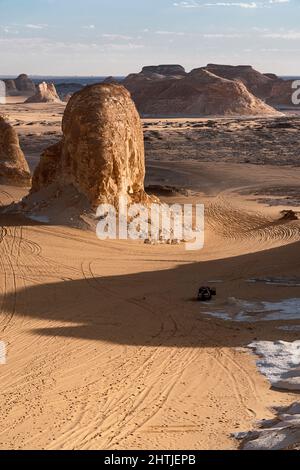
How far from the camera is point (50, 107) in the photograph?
245ft

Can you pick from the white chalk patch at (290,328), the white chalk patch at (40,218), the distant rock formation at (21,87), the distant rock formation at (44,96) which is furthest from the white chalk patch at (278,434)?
the distant rock formation at (21,87)

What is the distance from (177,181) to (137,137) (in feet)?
32.6

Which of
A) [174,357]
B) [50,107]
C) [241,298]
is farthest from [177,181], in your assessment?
[50,107]

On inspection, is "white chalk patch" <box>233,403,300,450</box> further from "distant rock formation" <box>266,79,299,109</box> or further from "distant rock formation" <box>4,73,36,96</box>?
"distant rock formation" <box>4,73,36,96</box>

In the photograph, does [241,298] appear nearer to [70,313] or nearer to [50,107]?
[70,313]

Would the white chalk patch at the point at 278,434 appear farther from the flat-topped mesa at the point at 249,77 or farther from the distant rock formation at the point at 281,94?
the flat-topped mesa at the point at 249,77

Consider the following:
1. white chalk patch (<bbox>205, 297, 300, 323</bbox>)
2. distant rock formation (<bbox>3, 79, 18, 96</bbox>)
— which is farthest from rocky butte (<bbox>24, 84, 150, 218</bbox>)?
distant rock formation (<bbox>3, 79, 18, 96</bbox>)

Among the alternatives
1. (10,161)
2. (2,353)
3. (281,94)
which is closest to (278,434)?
(2,353)

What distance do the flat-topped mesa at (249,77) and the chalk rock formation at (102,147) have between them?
7204 centimetres

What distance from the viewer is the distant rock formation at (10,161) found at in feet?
75.0

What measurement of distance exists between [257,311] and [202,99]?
5711cm

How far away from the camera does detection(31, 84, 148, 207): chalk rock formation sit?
16.0 metres

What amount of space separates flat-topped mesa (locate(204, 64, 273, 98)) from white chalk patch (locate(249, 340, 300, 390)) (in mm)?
80452

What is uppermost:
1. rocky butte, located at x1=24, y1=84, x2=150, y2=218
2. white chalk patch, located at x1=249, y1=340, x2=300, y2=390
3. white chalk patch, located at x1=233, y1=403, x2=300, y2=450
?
rocky butte, located at x1=24, y1=84, x2=150, y2=218
